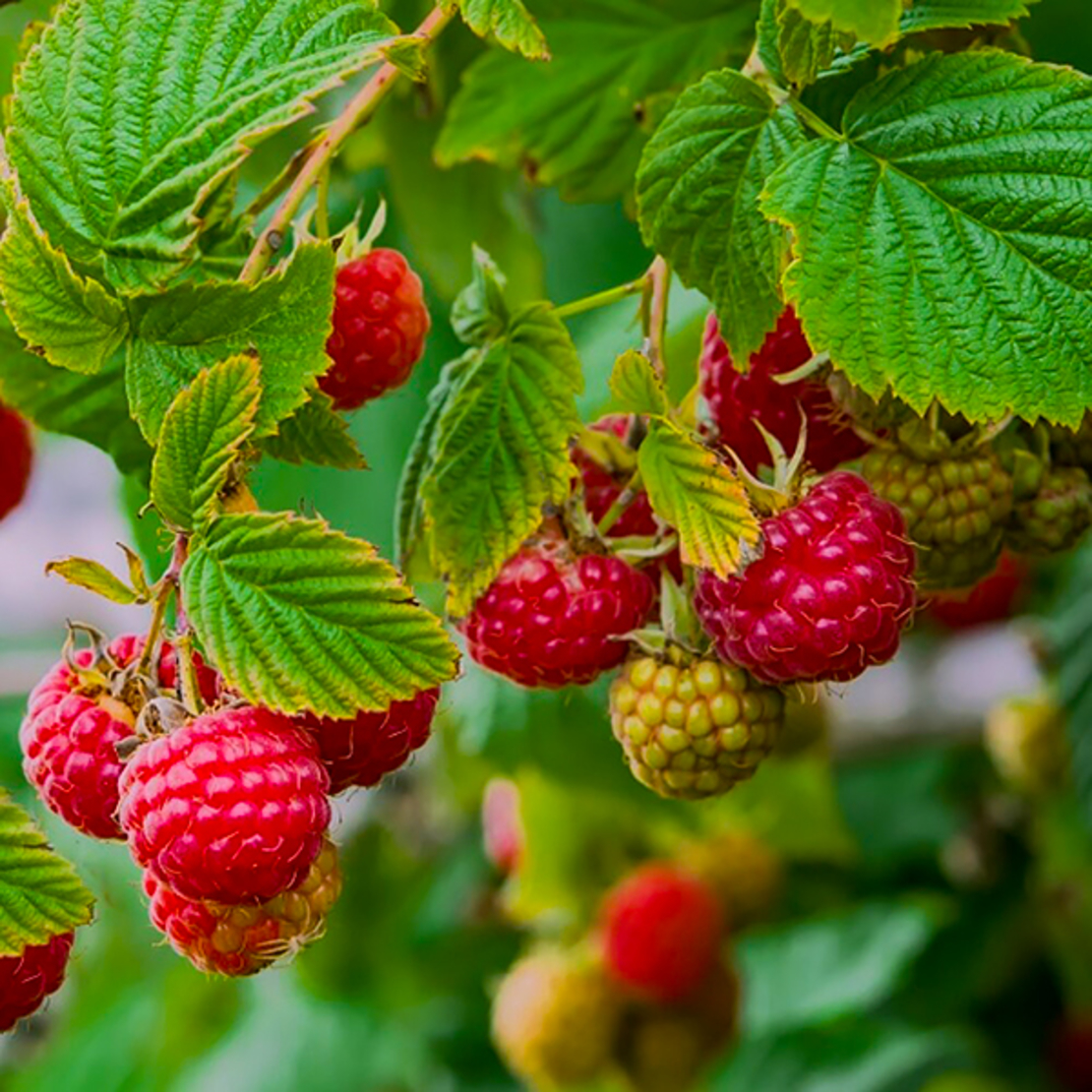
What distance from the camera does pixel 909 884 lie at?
240cm

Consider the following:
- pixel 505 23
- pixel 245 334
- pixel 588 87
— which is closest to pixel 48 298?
pixel 245 334

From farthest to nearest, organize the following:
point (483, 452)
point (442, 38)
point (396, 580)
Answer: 1. point (442, 38)
2. point (483, 452)
3. point (396, 580)

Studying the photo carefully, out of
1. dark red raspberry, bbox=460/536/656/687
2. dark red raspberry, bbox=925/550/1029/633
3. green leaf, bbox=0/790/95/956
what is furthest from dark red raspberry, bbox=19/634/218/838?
dark red raspberry, bbox=925/550/1029/633

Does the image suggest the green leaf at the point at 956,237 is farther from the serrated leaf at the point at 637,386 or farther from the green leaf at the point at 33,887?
the green leaf at the point at 33,887

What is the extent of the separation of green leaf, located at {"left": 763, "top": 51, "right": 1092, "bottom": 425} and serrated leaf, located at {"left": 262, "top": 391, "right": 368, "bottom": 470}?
185mm

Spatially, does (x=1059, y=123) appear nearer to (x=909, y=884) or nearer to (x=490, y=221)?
(x=490, y=221)

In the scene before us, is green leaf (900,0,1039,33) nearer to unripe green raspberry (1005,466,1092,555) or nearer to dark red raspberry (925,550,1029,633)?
unripe green raspberry (1005,466,1092,555)

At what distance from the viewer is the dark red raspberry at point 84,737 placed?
674 millimetres

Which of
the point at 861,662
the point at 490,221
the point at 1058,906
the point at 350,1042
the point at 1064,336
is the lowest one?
the point at 350,1042

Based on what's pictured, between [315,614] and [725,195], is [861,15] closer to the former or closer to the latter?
[725,195]

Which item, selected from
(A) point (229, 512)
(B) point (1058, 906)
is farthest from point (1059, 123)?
(B) point (1058, 906)

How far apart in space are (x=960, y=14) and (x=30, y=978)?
0.50 meters

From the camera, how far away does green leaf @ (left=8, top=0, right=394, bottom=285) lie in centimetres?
66

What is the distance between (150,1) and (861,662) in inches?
14.4
